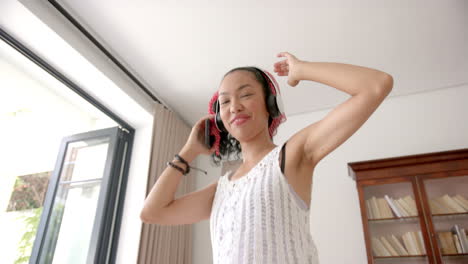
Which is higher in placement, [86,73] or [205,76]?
[205,76]

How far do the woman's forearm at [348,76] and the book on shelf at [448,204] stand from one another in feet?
6.65

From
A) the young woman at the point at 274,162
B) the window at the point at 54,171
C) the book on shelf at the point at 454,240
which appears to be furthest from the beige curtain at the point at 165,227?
the book on shelf at the point at 454,240

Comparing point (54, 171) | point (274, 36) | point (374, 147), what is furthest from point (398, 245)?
point (54, 171)

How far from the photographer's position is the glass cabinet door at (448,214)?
2078 millimetres

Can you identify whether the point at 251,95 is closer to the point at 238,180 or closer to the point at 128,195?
the point at 238,180

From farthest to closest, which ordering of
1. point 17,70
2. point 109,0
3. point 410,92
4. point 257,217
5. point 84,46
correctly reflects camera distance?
point 410,92 → point 17,70 → point 84,46 → point 109,0 → point 257,217

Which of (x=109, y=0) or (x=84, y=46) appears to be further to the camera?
(x=84, y=46)

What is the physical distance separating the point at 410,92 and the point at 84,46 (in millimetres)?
2845

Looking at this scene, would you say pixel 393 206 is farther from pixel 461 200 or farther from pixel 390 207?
pixel 461 200

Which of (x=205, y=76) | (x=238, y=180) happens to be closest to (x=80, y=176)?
(x=205, y=76)

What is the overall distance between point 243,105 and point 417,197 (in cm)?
201

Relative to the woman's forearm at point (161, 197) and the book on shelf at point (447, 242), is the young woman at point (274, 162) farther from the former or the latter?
the book on shelf at point (447, 242)

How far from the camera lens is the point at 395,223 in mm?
2273

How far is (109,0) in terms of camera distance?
1.98 m
